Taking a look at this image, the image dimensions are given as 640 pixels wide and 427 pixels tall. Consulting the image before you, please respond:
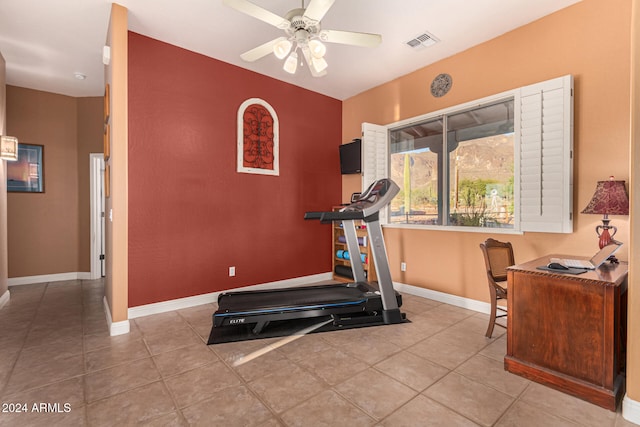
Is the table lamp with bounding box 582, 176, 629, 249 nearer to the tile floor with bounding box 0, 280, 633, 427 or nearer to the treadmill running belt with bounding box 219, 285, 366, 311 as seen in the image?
the tile floor with bounding box 0, 280, 633, 427

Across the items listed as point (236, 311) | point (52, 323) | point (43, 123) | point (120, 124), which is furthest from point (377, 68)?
point (43, 123)

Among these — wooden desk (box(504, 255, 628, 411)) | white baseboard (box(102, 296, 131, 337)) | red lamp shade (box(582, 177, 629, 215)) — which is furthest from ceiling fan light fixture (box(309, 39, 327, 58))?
white baseboard (box(102, 296, 131, 337))

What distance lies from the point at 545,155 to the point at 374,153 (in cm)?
212

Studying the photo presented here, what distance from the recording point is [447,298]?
150 inches

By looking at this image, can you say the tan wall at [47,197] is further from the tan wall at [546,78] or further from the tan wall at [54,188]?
the tan wall at [546,78]

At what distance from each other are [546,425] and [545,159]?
2.29 meters

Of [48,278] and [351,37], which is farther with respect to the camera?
[48,278]

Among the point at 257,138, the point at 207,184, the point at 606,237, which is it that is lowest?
the point at 606,237

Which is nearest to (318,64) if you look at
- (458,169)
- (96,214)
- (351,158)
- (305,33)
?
(305,33)

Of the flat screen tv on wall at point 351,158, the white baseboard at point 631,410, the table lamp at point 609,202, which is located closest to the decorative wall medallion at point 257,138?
the flat screen tv on wall at point 351,158

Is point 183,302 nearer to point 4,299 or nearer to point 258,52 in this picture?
point 4,299

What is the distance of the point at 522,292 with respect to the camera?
2.19 meters

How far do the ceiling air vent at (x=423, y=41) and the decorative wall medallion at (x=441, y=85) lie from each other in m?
0.51

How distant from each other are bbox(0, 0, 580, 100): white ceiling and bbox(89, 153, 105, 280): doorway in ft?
4.90
